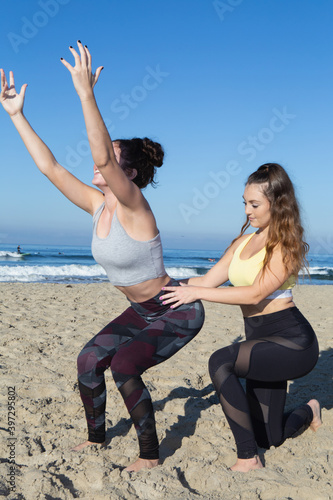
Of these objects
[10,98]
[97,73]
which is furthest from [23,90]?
[97,73]

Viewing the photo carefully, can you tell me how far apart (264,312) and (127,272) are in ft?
3.36

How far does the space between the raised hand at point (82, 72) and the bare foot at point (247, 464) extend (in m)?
2.30

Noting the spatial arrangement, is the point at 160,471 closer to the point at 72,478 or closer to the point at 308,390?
the point at 72,478

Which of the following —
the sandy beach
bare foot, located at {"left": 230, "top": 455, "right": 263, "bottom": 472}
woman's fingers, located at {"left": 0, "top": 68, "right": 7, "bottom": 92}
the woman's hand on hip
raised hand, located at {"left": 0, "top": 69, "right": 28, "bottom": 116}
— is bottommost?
the sandy beach

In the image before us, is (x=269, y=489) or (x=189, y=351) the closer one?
(x=269, y=489)

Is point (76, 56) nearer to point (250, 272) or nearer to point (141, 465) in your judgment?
point (250, 272)

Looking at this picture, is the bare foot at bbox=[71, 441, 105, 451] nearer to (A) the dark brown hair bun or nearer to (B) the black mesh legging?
(B) the black mesh legging

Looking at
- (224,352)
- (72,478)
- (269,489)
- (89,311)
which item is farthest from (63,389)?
(89,311)

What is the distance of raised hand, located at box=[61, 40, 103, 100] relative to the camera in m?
2.23

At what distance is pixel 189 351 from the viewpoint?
595cm

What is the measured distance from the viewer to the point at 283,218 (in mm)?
2896

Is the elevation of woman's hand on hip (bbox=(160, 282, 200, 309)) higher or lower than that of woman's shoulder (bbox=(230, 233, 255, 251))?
lower

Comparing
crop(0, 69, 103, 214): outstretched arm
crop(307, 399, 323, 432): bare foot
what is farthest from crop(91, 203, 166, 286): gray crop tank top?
crop(307, 399, 323, 432): bare foot

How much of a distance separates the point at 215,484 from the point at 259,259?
1384 millimetres
